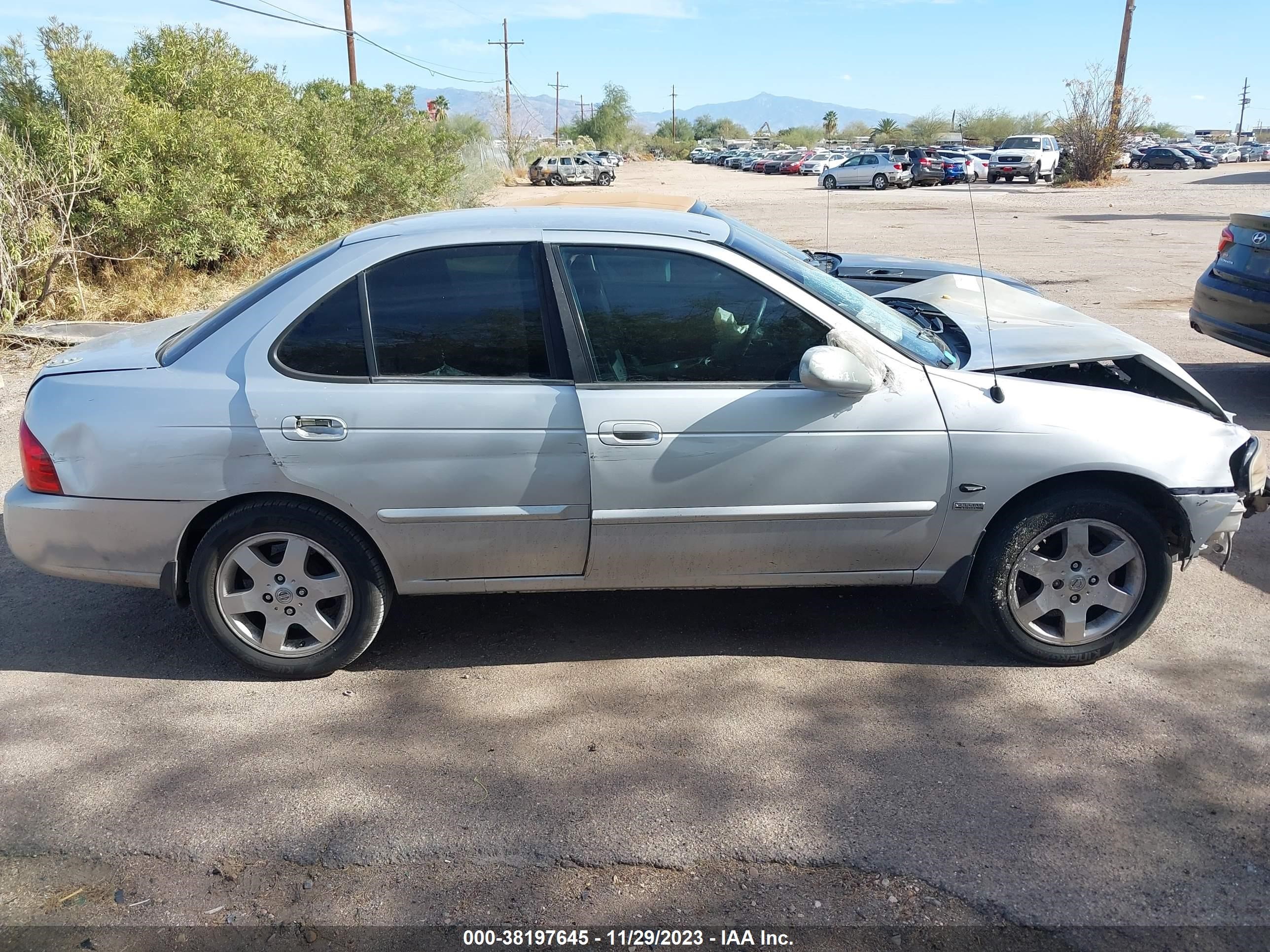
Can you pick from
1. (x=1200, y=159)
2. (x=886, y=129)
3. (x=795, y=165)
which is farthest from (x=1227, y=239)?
(x=886, y=129)

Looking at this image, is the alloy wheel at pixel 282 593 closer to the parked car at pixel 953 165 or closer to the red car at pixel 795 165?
the parked car at pixel 953 165

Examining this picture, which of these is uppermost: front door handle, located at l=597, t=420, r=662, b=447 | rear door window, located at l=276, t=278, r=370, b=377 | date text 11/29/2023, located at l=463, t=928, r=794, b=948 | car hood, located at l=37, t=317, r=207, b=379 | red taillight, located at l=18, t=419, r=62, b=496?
rear door window, located at l=276, t=278, r=370, b=377

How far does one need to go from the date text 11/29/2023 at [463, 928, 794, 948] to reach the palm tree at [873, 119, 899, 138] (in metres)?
109

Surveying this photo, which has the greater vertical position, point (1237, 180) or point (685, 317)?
point (1237, 180)

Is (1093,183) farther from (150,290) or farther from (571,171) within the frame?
(150,290)

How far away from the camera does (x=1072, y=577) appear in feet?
13.3

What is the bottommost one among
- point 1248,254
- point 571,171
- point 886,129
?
point 1248,254

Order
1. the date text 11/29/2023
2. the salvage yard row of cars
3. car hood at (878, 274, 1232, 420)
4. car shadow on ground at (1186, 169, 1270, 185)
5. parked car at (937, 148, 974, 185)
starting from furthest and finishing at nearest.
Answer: parked car at (937, 148, 974, 185) < the salvage yard row of cars < car shadow on ground at (1186, 169, 1270, 185) < car hood at (878, 274, 1232, 420) < the date text 11/29/2023

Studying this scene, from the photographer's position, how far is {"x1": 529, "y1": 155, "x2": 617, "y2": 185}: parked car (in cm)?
5509

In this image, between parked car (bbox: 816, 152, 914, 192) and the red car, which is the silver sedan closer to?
parked car (bbox: 816, 152, 914, 192)

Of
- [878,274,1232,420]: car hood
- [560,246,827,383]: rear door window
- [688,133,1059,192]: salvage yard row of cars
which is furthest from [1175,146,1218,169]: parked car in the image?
[560,246,827,383]: rear door window

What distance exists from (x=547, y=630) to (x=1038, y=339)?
7.74 feet

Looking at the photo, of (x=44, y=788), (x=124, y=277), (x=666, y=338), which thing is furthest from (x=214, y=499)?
(x=124, y=277)

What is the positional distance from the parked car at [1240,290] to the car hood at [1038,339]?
3.55 m
